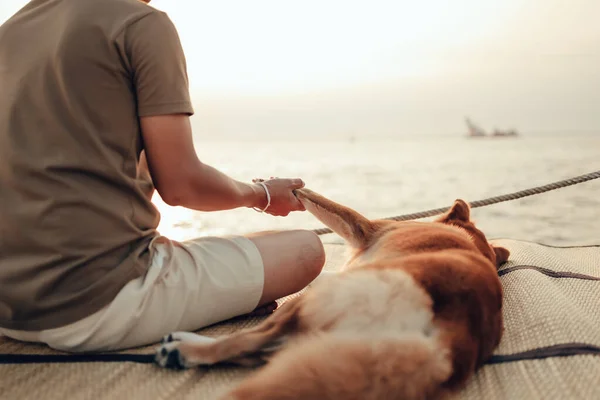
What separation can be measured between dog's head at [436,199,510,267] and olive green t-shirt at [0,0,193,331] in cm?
118

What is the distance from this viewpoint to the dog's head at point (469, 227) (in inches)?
75.2

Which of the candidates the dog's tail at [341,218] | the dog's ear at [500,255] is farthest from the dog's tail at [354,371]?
the dog's ear at [500,255]

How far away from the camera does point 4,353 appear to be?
1.32 meters

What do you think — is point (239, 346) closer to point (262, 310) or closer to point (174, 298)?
point (174, 298)

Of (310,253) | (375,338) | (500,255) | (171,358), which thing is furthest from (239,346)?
(500,255)

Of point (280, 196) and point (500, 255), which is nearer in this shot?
point (280, 196)

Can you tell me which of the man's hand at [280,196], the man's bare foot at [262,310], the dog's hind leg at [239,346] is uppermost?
the man's hand at [280,196]

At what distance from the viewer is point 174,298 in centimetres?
136

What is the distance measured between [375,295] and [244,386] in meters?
0.33

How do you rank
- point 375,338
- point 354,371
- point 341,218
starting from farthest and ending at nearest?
point 341,218, point 375,338, point 354,371

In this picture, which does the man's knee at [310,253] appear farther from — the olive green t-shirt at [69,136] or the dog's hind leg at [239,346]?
the olive green t-shirt at [69,136]

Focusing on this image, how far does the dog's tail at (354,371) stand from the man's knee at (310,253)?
1.98 feet

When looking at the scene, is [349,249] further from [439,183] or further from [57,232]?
[439,183]

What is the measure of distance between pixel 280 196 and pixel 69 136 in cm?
71
